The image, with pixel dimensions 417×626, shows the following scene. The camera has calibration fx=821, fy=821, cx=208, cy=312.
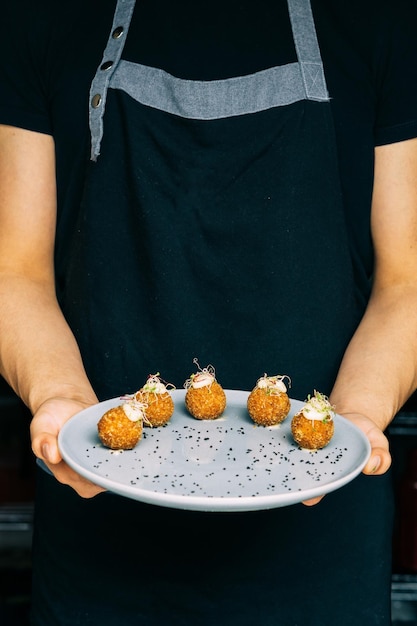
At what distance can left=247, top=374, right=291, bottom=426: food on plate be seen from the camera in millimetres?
1219

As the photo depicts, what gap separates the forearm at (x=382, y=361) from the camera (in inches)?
50.2

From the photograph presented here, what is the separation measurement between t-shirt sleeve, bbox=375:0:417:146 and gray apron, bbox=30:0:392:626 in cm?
10

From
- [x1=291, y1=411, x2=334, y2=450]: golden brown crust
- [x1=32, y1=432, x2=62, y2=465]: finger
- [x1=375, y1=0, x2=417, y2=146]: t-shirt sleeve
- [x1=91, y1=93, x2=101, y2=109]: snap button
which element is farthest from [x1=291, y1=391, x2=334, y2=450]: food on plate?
[x1=91, y1=93, x2=101, y2=109]: snap button

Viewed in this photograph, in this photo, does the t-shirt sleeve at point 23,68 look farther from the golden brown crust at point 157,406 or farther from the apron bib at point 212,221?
the golden brown crust at point 157,406

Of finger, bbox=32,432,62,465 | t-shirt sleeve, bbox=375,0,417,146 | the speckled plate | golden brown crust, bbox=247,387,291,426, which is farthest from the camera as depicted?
t-shirt sleeve, bbox=375,0,417,146

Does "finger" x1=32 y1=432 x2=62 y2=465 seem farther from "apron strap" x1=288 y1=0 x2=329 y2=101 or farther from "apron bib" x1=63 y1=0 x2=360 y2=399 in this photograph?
"apron strap" x1=288 y1=0 x2=329 y2=101

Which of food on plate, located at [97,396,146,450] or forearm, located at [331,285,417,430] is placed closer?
food on plate, located at [97,396,146,450]

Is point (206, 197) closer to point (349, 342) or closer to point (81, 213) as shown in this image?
point (81, 213)

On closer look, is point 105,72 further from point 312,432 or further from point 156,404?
point 312,432

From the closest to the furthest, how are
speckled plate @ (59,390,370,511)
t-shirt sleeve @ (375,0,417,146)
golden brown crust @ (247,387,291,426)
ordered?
speckled plate @ (59,390,370,511), golden brown crust @ (247,387,291,426), t-shirt sleeve @ (375,0,417,146)

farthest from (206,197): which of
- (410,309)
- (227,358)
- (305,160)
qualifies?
(410,309)

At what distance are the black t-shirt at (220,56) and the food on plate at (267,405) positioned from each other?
365 millimetres

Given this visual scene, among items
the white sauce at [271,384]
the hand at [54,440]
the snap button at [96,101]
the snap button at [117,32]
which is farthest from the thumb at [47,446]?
the snap button at [117,32]

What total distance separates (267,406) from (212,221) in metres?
0.33
